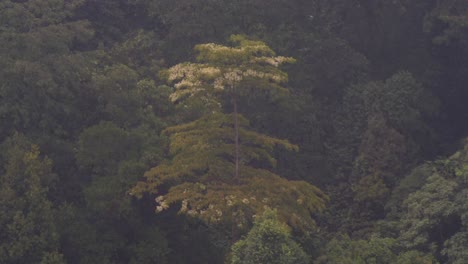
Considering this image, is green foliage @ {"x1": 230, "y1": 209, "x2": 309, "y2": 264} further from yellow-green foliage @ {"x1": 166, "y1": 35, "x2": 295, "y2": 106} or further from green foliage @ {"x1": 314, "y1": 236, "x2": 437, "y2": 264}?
yellow-green foliage @ {"x1": 166, "y1": 35, "x2": 295, "y2": 106}

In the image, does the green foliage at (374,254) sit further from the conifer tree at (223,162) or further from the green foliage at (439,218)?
the conifer tree at (223,162)

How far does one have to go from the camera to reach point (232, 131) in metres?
13.1

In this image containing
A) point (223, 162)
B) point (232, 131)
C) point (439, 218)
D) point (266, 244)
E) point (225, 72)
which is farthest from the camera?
point (439, 218)

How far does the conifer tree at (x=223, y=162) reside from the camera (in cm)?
1227

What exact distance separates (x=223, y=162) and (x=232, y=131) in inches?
25.8

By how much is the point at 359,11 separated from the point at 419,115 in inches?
164

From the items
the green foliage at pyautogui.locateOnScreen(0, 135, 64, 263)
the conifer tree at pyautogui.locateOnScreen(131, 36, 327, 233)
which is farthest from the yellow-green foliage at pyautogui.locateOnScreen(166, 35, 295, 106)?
the green foliage at pyautogui.locateOnScreen(0, 135, 64, 263)

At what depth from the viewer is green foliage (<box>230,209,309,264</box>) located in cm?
1177

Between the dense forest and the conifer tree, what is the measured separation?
0.04 m

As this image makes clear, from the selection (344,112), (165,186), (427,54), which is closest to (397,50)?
(427,54)

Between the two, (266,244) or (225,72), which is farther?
(225,72)

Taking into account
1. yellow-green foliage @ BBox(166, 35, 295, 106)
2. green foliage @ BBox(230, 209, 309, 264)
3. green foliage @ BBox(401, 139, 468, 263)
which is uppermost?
yellow-green foliage @ BBox(166, 35, 295, 106)

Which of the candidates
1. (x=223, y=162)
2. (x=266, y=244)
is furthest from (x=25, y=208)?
(x=266, y=244)

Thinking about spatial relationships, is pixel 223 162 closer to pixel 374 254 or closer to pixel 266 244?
pixel 266 244
